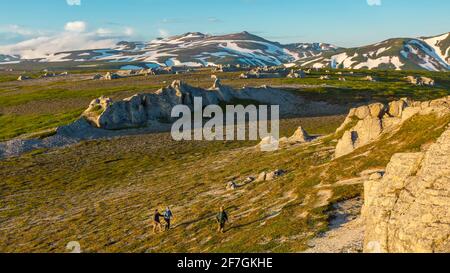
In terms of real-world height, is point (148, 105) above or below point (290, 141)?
above

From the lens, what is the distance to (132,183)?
2397 inches

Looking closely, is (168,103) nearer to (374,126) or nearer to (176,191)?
(176,191)

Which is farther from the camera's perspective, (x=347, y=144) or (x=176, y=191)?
(x=176, y=191)

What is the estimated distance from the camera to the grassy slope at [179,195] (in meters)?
33.1

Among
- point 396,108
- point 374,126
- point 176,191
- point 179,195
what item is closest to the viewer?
point 179,195

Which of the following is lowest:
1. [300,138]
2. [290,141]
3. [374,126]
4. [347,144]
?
[290,141]

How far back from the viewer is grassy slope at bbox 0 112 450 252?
3312 cm

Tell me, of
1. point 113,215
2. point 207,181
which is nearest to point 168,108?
point 207,181

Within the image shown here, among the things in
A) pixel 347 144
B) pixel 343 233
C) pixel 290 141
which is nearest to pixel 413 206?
pixel 343 233

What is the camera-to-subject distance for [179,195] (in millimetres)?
50344

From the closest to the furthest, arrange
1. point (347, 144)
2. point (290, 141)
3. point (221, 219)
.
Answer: point (221, 219), point (347, 144), point (290, 141)

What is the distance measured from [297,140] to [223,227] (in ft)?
135

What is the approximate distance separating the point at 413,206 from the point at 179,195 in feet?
106

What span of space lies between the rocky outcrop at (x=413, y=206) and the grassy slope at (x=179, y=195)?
17.6 feet
